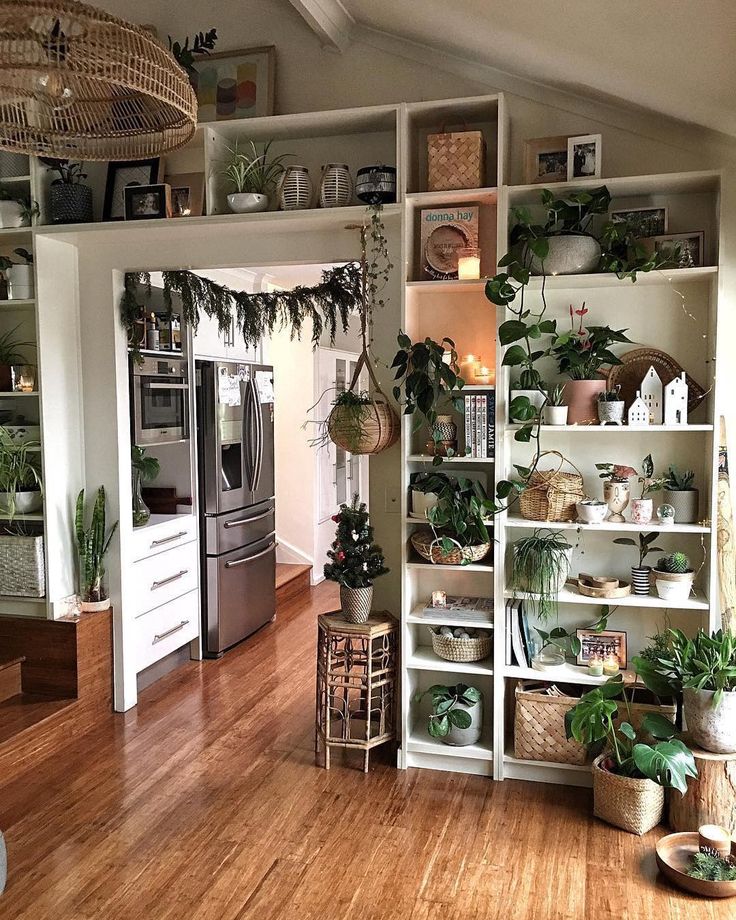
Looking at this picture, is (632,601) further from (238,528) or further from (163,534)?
(238,528)

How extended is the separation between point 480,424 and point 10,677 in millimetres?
2443

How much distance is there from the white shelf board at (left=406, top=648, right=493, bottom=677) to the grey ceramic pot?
1.55m

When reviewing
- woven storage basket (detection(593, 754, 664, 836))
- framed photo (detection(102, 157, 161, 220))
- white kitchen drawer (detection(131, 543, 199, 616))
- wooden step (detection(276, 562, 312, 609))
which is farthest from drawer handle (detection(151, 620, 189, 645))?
woven storage basket (detection(593, 754, 664, 836))

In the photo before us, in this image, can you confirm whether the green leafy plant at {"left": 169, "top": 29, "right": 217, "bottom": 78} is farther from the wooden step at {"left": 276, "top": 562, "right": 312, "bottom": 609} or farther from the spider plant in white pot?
the wooden step at {"left": 276, "top": 562, "right": 312, "bottom": 609}

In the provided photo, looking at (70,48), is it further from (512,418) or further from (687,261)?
(687,261)

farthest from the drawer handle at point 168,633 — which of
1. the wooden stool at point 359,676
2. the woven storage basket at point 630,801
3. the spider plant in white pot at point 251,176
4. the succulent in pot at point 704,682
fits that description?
the succulent in pot at point 704,682

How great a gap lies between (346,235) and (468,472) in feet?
3.83

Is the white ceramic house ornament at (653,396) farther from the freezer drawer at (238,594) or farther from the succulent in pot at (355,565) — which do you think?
the freezer drawer at (238,594)

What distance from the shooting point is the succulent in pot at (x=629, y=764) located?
2834mm

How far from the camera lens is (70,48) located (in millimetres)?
1753

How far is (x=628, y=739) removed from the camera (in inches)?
123

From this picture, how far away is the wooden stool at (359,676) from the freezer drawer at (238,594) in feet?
4.96

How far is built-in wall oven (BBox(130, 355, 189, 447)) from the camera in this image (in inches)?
167

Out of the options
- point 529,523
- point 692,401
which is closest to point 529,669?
point 529,523
